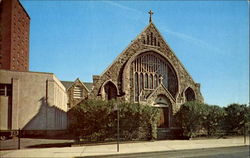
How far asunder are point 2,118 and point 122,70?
14.3 meters

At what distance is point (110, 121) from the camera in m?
20.0

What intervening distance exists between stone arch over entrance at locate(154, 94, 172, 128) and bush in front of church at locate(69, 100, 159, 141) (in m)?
4.86

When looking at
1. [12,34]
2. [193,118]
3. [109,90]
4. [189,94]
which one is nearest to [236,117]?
[193,118]

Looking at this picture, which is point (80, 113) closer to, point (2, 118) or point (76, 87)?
point (2, 118)

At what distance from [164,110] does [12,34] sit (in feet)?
132

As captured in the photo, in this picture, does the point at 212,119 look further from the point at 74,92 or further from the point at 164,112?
the point at 74,92

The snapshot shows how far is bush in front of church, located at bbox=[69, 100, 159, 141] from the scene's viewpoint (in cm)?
1936

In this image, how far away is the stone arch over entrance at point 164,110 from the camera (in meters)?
26.2

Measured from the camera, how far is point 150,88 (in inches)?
1096

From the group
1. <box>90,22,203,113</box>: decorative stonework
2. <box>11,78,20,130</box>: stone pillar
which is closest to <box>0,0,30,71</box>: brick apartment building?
<box>11,78,20,130</box>: stone pillar

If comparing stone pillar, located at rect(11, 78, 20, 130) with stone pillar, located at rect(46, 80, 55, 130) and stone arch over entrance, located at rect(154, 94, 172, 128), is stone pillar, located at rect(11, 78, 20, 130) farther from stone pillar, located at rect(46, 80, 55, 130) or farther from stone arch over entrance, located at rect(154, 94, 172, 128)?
stone arch over entrance, located at rect(154, 94, 172, 128)

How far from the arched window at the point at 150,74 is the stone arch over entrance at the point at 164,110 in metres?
1.88

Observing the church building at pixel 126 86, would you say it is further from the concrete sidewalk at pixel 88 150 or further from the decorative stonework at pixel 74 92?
the decorative stonework at pixel 74 92

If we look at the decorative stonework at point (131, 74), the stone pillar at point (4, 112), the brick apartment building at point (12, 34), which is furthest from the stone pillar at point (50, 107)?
the brick apartment building at point (12, 34)
